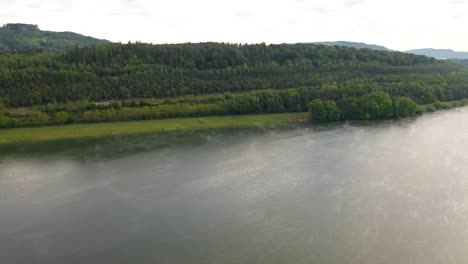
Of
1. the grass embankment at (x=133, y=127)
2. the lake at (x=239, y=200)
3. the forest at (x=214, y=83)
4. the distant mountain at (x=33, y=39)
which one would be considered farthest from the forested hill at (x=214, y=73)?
the distant mountain at (x=33, y=39)

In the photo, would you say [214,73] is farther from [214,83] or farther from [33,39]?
[33,39]

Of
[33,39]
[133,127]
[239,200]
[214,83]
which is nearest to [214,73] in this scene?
[214,83]

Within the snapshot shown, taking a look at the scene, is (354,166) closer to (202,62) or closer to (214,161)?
(214,161)

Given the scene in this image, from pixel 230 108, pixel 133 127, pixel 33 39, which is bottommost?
pixel 133 127

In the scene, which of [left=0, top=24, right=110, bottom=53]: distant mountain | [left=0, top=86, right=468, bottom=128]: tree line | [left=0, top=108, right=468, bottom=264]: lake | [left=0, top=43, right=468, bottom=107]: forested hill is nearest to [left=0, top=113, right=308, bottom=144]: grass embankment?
[left=0, top=86, right=468, bottom=128]: tree line

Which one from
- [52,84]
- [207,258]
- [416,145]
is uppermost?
[52,84]

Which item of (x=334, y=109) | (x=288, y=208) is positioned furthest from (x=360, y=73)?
(x=288, y=208)
